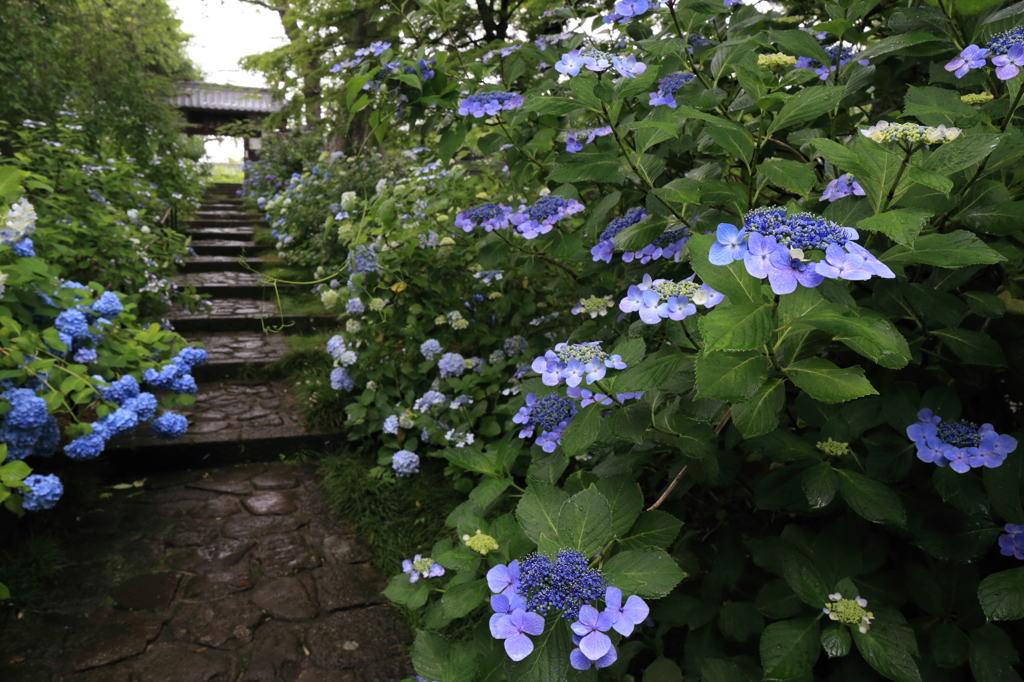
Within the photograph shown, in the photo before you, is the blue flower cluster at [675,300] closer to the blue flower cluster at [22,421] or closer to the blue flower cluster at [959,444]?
the blue flower cluster at [959,444]

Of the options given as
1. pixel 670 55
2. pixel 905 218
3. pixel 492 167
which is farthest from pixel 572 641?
pixel 492 167

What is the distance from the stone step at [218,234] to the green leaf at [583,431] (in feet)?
23.5

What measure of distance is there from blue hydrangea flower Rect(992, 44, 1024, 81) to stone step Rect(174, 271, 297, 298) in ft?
16.6

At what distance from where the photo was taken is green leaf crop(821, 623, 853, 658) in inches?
33.3

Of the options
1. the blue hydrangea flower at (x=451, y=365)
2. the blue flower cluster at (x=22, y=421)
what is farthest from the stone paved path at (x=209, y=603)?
the blue hydrangea flower at (x=451, y=365)

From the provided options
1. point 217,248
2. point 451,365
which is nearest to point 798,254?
point 451,365

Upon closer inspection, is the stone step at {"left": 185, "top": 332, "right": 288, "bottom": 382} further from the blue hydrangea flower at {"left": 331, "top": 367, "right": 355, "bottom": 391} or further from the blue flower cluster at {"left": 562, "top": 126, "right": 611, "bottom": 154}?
the blue flower cluster at {"left": 562, "top": 126, "right": 611, "bottom": 154}

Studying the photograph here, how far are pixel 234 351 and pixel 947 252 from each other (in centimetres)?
425

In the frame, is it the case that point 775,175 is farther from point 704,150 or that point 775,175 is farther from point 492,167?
point 492,167

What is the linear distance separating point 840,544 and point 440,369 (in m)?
1.86

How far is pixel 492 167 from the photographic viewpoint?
106 inches

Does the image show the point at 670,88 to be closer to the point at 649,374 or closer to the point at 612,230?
the point at 612,230

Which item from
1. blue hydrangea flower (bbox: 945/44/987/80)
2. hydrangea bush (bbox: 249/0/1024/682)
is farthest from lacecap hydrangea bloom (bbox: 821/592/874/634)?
blue hydrangea flower (bbox: 945/44/987/80)

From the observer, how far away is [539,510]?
2.64ft
